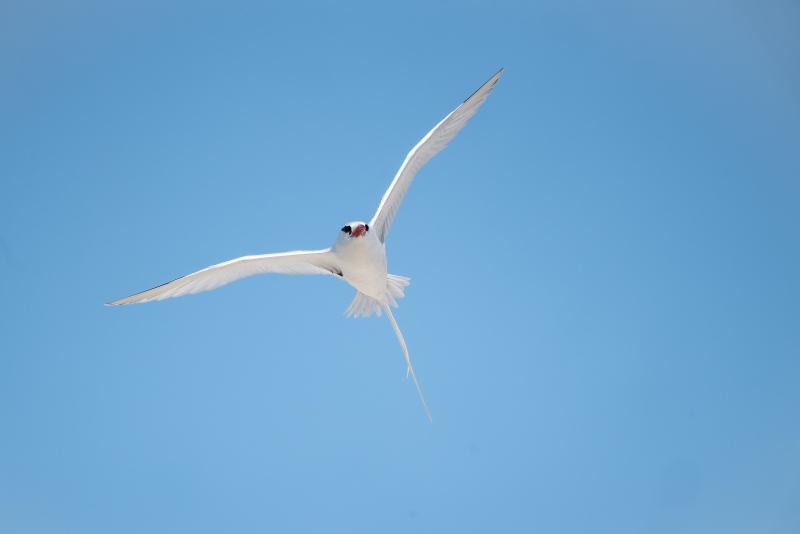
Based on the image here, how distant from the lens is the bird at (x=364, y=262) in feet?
16.1

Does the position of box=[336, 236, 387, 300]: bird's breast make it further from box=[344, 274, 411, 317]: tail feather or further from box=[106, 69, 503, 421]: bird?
box=[344, 274, 411, 317]: tail feather

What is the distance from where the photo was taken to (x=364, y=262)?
16.1 ft

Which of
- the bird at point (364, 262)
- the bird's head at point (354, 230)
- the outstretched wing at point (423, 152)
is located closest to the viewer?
the bird's head at point (354, 230)

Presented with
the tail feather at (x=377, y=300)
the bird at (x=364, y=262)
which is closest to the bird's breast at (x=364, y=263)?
the bird at (x=364, y=262)

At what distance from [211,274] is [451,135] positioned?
230 centimetres

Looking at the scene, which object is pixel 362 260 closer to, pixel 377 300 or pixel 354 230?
pixel 354 230

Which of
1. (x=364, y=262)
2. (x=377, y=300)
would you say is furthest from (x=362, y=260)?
(x=377, y=300)

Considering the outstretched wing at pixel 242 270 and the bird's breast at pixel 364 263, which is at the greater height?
the outstretched wing at pixel 242 270

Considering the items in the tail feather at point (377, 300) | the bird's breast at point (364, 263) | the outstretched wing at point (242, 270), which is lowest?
the bird's breast at point (364, 263)

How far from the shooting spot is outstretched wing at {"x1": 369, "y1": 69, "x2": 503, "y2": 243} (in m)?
5.45

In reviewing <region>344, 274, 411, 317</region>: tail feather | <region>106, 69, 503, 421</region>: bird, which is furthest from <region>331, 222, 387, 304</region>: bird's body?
<region>344, 274, 411, 317</region>: tail feather

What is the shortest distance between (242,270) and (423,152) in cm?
177

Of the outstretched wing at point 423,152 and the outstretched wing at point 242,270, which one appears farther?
the outstretched wing at point 423,152

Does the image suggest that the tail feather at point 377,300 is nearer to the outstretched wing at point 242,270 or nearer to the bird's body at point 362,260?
the bird's body at point 362,260
